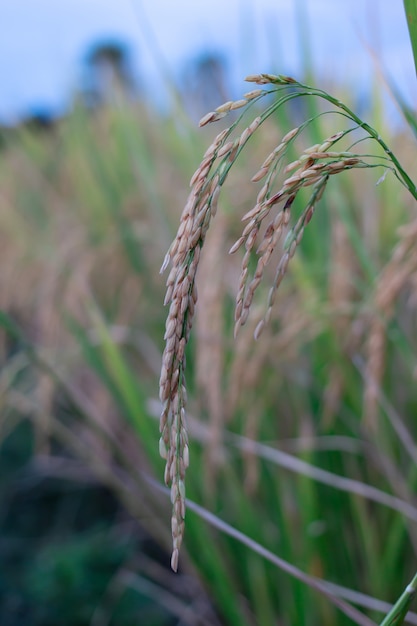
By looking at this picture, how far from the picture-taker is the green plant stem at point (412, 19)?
51cm

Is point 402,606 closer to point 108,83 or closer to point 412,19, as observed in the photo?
point 412,19

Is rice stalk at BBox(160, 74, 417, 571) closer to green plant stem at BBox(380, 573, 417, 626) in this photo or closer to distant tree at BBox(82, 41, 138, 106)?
green plant stem at BBox(380, 573, 417, 626)

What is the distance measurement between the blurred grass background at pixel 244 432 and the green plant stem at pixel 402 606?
0.37m

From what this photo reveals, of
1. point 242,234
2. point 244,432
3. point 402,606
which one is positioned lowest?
point 244,432

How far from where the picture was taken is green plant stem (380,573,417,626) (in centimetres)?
46

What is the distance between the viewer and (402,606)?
0.47 meters

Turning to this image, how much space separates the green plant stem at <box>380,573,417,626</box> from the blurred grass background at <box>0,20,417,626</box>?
1.20 ft

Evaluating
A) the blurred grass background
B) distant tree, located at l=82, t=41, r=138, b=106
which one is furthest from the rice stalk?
distant tree, located at l=82, t=41, r=138, b=106

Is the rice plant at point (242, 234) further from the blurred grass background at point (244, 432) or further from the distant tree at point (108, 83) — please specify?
the distant tree at point (108, 83)

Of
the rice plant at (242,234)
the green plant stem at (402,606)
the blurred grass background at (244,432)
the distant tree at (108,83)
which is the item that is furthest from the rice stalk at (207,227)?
the distant tree at (108,83)

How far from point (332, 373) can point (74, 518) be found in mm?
1206

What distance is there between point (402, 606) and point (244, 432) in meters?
0.90

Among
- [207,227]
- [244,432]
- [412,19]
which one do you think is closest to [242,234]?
[207,227]

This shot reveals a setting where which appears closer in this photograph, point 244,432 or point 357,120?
point 357,120
